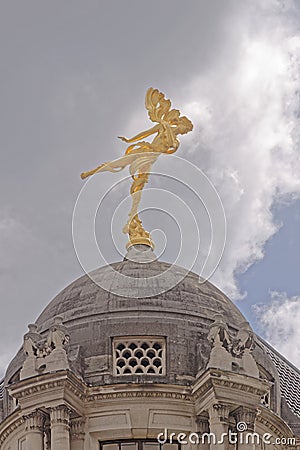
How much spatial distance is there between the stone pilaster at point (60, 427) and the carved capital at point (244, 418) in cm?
576

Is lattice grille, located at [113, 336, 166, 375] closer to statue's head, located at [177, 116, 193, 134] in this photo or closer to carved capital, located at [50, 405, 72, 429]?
carved capital, located at [50, 405, 72, 429]

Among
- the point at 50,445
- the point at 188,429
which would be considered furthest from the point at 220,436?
the point at 50,445

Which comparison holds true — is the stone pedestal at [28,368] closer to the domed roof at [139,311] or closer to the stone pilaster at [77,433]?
the domed roof at [139,311]

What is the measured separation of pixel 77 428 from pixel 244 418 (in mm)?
5759

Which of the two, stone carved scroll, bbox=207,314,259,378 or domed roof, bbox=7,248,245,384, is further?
domed roof, bbox=7,248,245,384

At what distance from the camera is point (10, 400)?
189 ft

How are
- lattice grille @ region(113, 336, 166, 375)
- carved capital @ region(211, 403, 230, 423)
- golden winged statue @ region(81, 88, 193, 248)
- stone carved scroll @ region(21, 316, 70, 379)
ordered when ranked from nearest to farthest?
1. carved capital @ region(211, 403, 230, 423)
2. stone carved scroll @ region(21, 316, 70, 379)
3. lattice grille @ region(113, 336, 166, 375)
4. golden winged statue @ region(81, 88, 193, 248)

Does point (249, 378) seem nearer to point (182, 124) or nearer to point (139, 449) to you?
point (139, 449)

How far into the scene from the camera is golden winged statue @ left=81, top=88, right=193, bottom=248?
2411 inches

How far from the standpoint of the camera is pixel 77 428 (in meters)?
54.2

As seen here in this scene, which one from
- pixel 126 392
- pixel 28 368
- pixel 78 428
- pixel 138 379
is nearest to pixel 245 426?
pixel 138 379

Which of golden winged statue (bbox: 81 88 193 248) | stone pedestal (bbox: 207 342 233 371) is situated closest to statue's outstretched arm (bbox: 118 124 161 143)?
golden winged statue (bbox: 81 88 193 248)

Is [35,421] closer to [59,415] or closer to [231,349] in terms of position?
[59,415]

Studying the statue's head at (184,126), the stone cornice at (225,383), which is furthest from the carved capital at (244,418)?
the statue's head at (184,126)
